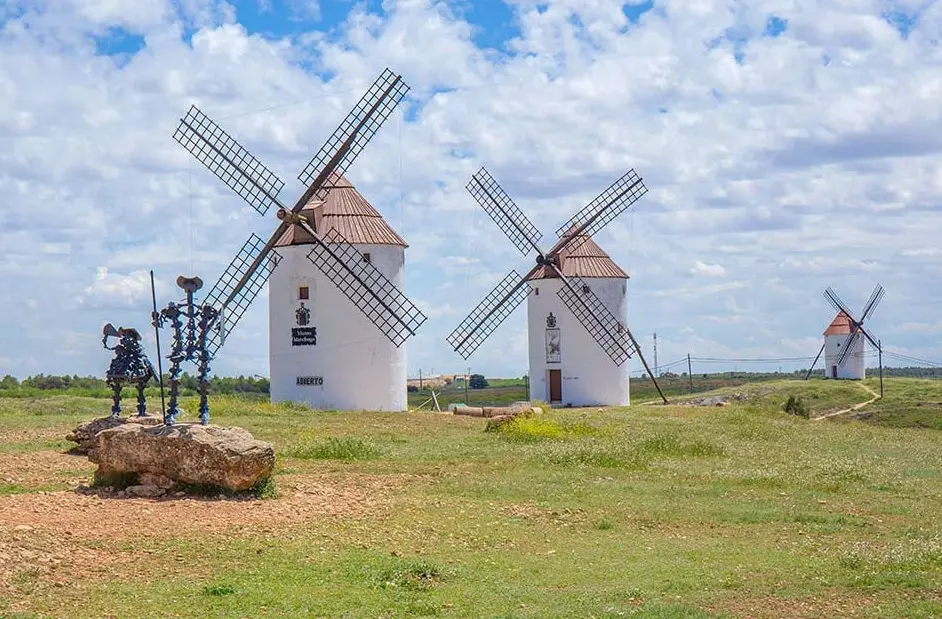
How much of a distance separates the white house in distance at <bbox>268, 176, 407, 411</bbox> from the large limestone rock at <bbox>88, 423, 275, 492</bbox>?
2507cm

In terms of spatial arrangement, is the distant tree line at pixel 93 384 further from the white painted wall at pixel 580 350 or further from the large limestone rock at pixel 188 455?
the large limestone rock at pixel 188 455

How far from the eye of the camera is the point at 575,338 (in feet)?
179

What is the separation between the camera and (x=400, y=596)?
533 inches

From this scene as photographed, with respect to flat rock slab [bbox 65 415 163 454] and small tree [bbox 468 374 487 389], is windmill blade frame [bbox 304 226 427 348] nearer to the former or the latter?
flat rock slab [bbox 65 415 163 454]

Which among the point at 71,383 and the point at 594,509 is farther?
the point at 71,383

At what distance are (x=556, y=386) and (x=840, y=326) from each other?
4566 centimetres

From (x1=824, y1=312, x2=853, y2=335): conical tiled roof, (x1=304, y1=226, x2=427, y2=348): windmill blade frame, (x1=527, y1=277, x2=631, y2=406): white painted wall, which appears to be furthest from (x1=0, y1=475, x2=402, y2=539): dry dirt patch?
(x1=824, y1=312, x2=853, y2=335): conical tiled roof

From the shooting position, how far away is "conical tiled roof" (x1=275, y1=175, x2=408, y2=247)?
146 ft

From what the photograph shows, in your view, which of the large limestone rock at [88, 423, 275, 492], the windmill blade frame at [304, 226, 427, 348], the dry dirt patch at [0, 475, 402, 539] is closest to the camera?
the dry dirt patch at [0, 475, 402, 539]

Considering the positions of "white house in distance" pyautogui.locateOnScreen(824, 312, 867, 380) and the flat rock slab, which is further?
"white house in distance" pyautogui.locateOnScreen(824, 312, 867, 380)

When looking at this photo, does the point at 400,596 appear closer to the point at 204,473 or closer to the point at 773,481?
the point at 204,473

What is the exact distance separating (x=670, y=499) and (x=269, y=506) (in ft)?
22.7

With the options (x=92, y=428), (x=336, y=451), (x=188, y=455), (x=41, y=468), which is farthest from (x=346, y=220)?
(x=188, y=455)

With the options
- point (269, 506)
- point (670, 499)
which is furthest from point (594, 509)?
point (269, 506)
